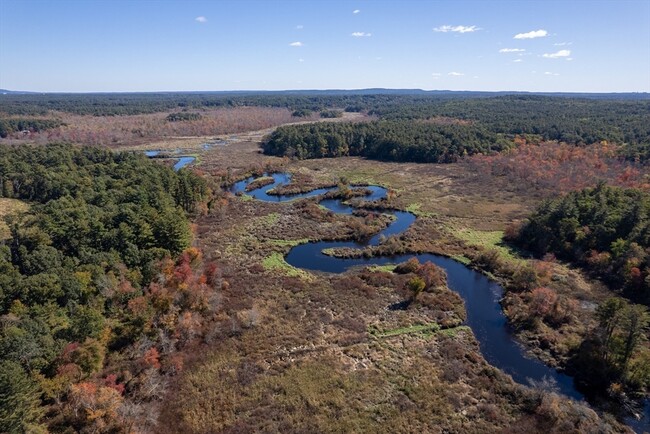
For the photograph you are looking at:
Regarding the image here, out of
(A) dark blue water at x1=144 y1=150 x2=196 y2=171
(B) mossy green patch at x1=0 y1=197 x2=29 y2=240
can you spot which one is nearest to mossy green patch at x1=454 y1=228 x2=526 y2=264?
(B) mossy green patch at x1=0 y1=197 x2=29 y2=240

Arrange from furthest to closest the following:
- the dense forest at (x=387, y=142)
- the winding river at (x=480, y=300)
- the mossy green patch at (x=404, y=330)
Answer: the dense forest at (x=387, y=142) → the mossy green patch at (x=404, y=330) → the winding river at (x=480, y=300)

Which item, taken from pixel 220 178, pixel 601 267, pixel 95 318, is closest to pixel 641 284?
pixel 601 267

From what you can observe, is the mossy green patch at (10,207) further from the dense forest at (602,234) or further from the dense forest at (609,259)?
the dense forest at (602,234)

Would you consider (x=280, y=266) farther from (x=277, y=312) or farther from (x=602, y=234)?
(x=602, y=234)

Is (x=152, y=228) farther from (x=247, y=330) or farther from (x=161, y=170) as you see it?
(x=161, y=170)

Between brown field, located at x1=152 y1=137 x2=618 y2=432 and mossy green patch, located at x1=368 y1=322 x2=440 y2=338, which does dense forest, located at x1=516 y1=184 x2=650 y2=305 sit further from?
mossy green patch, located at x1=368 y1=322 x2=440 y2=338

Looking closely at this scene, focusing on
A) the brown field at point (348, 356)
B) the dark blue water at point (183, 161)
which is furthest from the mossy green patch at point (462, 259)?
the dark blue water at point (183, 161)
